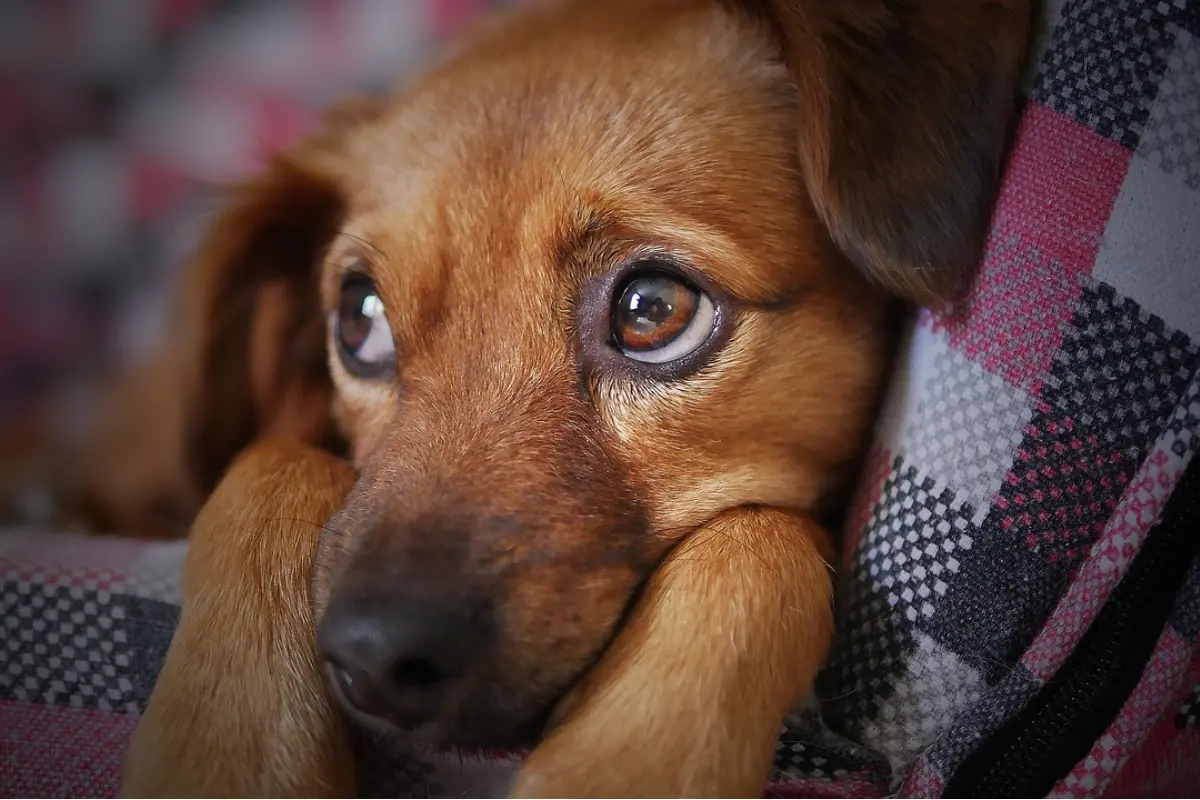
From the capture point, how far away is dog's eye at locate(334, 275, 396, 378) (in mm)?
1386

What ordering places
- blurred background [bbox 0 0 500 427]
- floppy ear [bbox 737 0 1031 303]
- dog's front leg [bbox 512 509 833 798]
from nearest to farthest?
1. dog's front leg [bbox 512 509 833 798]
2. floppy ear [bbox 737 0 1031 303]
3. blurred background [bbox 0 0 500 427]

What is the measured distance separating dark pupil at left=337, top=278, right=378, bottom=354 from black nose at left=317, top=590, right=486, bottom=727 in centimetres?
58

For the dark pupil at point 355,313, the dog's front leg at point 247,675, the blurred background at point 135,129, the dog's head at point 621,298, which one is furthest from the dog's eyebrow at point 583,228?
the blurred background at point 135,129

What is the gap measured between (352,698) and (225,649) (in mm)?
197

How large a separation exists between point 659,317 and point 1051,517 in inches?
20.5

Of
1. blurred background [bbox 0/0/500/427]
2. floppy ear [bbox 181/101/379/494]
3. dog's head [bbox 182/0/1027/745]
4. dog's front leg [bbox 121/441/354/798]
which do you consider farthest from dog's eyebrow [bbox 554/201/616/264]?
blurred background [bbox 0/0/500/427]

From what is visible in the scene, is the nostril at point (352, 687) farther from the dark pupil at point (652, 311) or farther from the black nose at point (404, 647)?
the dark pupil at point (652, 311)

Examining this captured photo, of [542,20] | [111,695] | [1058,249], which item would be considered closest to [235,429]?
[111,695]

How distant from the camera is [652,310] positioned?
45.1 inches

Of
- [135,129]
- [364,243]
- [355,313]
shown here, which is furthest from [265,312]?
[135,129]

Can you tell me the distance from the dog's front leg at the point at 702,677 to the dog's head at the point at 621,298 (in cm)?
6

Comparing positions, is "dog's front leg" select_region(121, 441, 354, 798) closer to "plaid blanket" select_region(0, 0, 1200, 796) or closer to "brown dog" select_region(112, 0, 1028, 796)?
"brown dog" select_region(112, 0, 1028, 796)

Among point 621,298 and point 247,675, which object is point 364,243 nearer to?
point 621,298

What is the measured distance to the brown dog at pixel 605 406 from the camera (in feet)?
3.09
